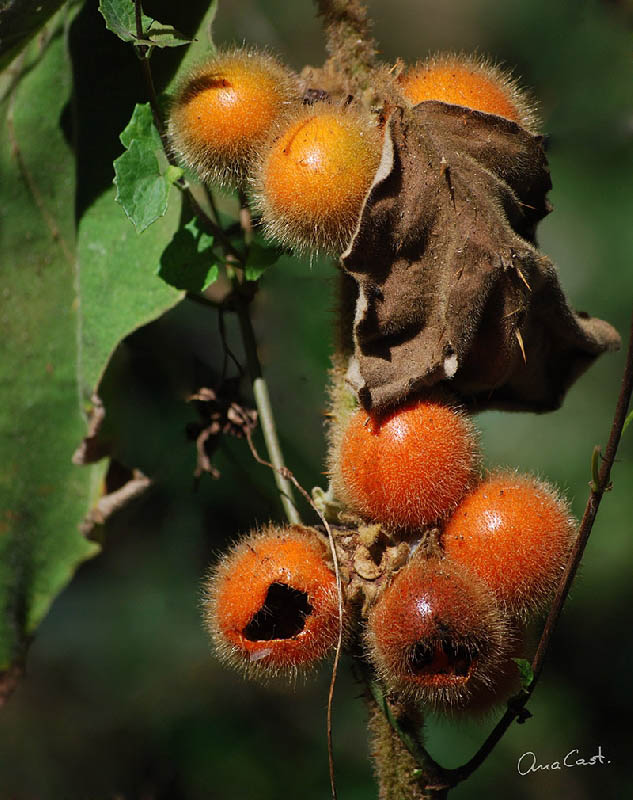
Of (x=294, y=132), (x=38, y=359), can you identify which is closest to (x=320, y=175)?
(x=294, y=132)

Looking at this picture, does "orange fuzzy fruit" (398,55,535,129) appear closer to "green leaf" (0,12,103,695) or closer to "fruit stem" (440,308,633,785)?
"fruit stem" (440,308,633,785)

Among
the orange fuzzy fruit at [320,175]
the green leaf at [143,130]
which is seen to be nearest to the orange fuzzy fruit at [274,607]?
the orange fuzzy fruit at [320,175]

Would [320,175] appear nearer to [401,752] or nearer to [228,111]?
[228,111]

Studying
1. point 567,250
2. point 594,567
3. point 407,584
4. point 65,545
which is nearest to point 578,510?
point 594,567

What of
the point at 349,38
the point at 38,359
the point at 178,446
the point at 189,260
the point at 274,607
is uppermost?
the point at 349,38
